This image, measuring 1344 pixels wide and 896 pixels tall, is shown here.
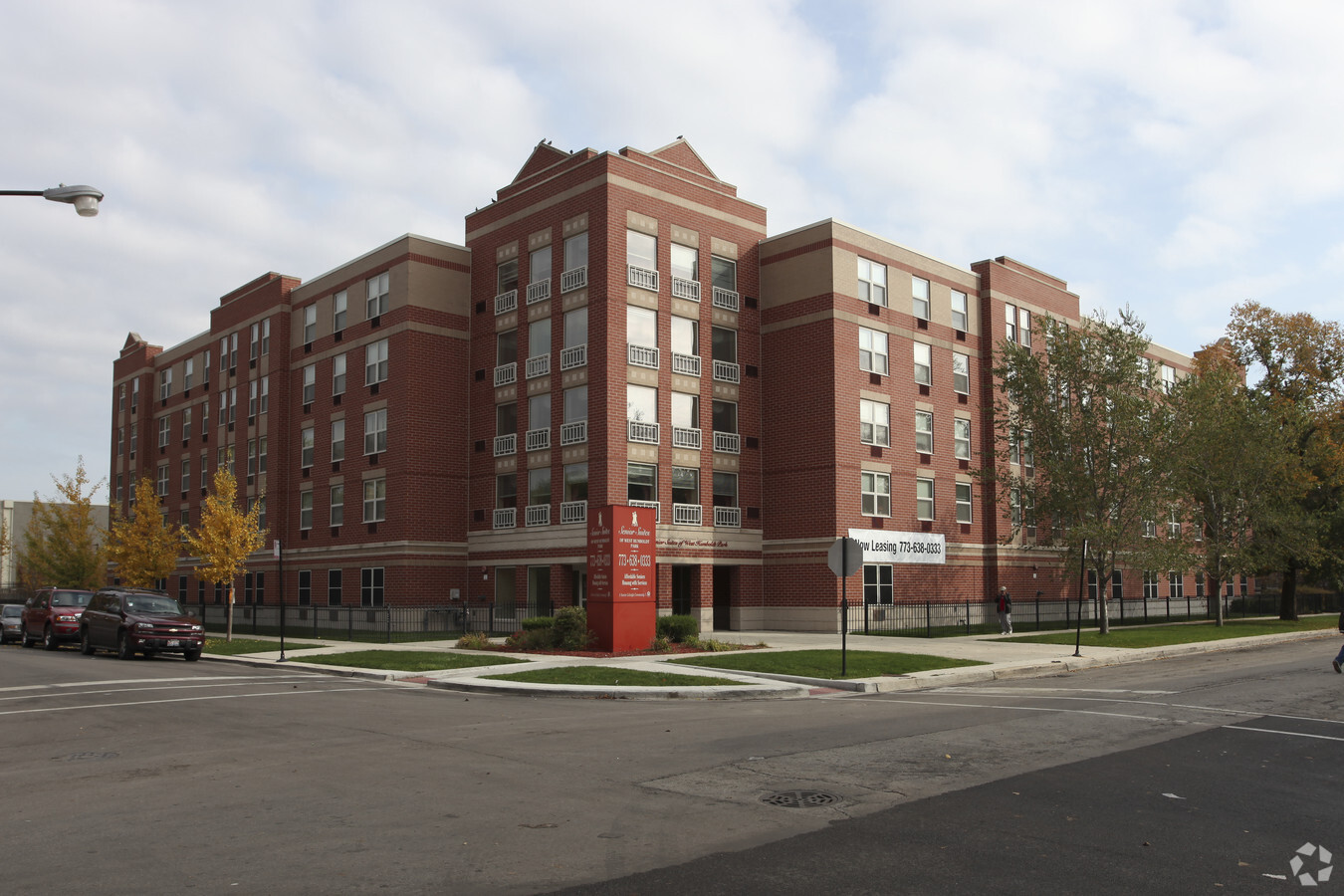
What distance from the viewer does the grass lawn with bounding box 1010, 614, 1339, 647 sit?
30141mm

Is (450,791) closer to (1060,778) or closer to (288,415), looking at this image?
(1060,778)

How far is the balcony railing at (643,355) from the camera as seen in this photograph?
123ft

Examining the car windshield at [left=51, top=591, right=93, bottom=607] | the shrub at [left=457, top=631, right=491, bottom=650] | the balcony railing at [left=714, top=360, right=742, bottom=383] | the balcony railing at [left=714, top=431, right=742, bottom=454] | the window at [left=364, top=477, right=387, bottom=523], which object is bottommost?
the shrub at [left=457, top=631, right=491, bottom=650]

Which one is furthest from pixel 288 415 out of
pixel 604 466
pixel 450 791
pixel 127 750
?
pixel 450 791

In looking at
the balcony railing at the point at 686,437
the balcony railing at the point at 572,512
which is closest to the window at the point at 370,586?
the balcony railing at the point at 572,512

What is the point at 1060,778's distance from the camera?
960cm

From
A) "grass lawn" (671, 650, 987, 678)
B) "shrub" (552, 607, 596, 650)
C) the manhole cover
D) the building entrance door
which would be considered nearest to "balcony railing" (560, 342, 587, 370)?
the building entrance door

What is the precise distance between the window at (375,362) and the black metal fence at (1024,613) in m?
21.2

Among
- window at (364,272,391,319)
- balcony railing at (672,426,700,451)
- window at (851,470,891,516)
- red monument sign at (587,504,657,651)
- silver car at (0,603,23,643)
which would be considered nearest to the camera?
red monument sign at (587,504,657,651)

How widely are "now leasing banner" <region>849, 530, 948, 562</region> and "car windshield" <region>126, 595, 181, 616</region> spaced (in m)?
22.5

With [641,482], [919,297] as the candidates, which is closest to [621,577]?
[641,482]

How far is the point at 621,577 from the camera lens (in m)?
25.6

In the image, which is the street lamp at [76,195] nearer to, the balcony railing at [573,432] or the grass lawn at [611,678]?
the grass lawn at [611,678]

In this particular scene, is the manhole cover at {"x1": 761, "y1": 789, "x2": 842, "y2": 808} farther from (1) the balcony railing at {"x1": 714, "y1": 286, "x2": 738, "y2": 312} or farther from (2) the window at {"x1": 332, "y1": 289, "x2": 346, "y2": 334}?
(2) the window at {"x1": 332, "y1": 289, "x2": 346, "y2": 334}
